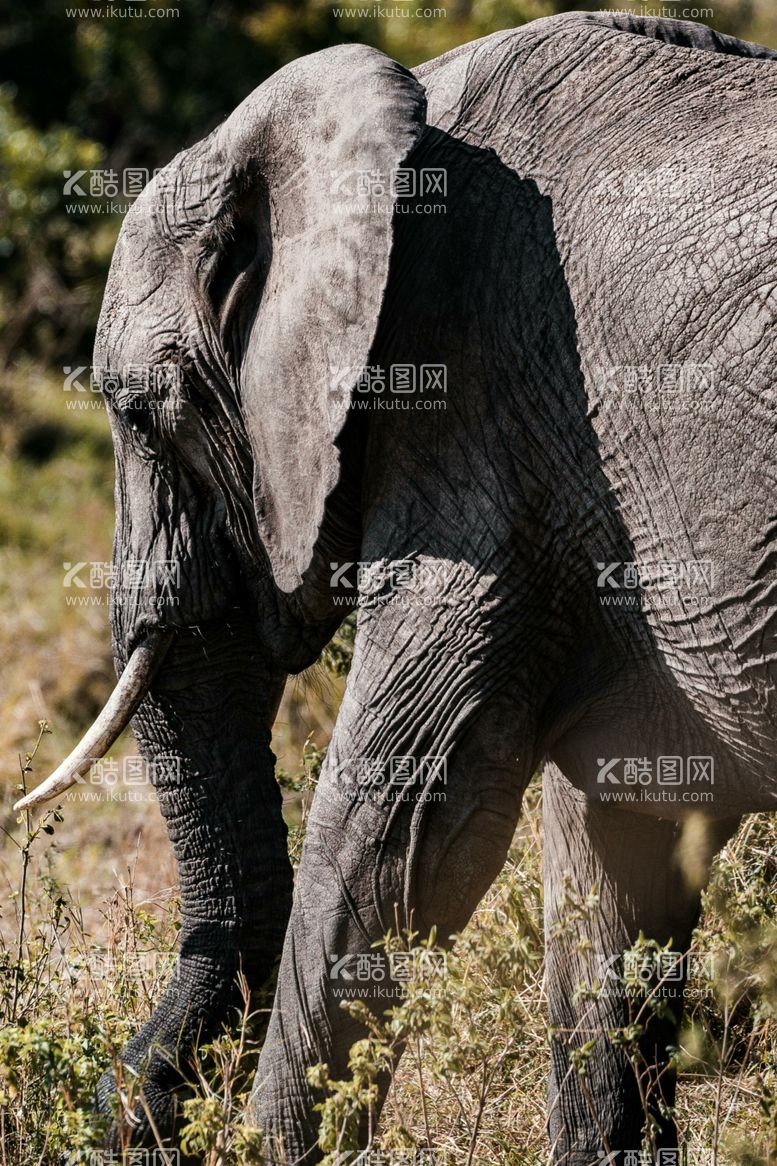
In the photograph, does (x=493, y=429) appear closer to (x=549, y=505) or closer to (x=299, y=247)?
(x=549, y=505)

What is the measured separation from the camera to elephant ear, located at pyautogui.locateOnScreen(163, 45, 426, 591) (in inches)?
117

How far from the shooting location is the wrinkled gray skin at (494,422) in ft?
9.34

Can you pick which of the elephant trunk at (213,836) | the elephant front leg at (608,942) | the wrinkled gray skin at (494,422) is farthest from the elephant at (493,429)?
the elephant front leg at (608,942)

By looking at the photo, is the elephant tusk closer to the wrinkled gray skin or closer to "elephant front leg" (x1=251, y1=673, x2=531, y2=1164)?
the wrinkled gray skin

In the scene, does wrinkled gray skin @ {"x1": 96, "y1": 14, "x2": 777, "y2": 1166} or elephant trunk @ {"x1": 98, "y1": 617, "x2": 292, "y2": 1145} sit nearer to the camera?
wrinkled gray skin @ {"x1": 96, "y1": 14, "x2": 777, "y2": 1166}

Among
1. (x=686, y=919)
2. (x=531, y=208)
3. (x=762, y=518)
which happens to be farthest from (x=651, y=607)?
(x=686, y=919)

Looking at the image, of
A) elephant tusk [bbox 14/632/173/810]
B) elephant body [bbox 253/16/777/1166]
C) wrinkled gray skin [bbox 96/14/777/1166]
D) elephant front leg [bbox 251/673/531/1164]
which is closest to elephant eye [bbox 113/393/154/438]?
wrinkled gray skin [bbox 96/14/777/1166]

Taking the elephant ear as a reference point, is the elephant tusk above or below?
below

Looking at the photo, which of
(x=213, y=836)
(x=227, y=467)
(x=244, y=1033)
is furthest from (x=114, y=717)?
(x=244, y=1033)

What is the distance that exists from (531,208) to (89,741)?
144 centimetres

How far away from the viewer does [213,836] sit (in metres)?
3.54

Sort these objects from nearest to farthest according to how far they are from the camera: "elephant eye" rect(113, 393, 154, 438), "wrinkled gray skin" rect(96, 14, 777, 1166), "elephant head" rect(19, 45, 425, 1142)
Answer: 1. "wrinkled gray skin" rect(96, 14, 777, 1166)
2. "elephant head" rect(19, 45, 425, 1142)
3. "elephant eye" rect(113, 393, 154, 438)

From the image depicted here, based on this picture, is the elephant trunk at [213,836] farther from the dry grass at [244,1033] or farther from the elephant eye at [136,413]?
the elephant eye at [136,413]

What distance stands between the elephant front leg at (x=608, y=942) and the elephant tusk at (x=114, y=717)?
0.88 meters
